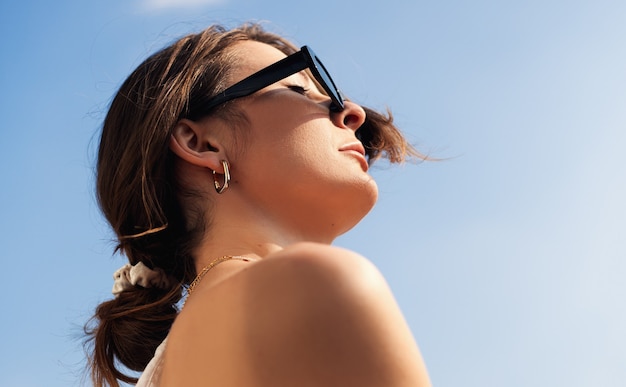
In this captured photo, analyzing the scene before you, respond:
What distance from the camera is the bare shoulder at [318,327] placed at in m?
1.79

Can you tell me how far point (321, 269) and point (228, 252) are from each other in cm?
105

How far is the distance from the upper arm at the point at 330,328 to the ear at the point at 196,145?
1248mm

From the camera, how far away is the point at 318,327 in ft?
5.91

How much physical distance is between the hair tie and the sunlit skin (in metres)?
0.31

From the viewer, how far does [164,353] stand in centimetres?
254

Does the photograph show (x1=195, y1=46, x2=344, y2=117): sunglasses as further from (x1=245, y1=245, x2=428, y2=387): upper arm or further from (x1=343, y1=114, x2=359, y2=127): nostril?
(x1=245, y1=245, x2=428, y2=387): upper arm

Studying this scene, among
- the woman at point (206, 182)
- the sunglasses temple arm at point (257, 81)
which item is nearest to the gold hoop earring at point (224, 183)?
the woman at point (206, 182)

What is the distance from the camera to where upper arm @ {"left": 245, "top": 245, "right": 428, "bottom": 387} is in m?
1.79

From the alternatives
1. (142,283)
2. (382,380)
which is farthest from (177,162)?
(382,380)

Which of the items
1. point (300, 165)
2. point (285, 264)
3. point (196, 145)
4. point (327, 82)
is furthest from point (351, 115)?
point (285, 264)

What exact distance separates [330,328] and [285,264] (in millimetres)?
201

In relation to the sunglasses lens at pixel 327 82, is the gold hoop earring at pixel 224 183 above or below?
below

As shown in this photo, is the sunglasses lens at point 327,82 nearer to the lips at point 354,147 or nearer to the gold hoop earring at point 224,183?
the lips at point 354,147

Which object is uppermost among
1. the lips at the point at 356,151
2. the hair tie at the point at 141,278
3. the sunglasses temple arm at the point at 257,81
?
the sunglasses temple arm at the point at 257,81
